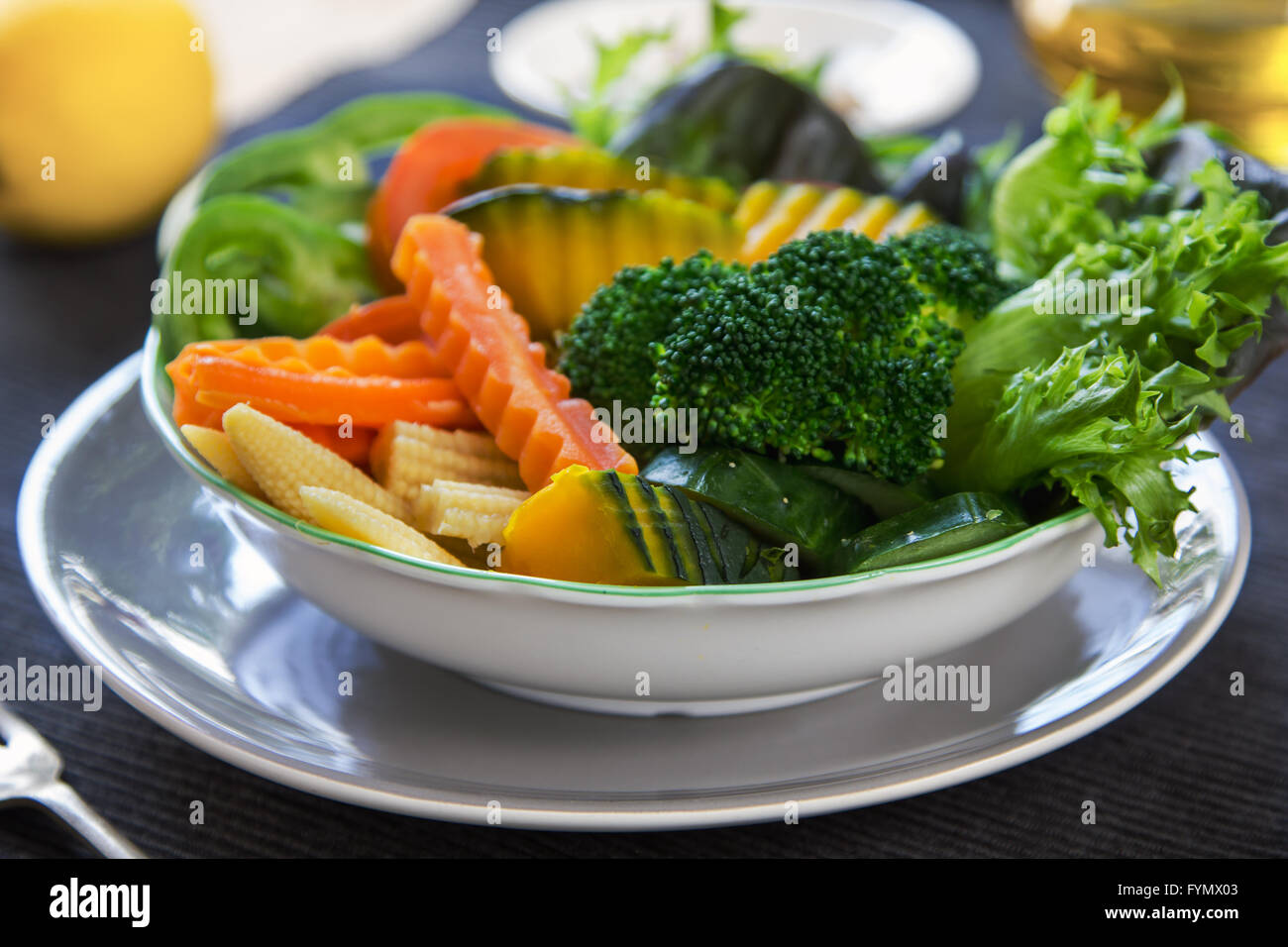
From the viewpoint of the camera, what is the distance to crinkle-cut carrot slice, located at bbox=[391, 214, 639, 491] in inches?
55.6

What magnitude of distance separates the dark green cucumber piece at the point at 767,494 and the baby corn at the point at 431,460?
8.2 inches

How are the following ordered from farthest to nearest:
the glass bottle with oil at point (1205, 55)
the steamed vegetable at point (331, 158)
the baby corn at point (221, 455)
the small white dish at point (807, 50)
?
1. the small white dish at point (807, 50)
2. the glass bottle with oil at point (1205, 55)
3. the steamed vegetable at point (331, 158)
4. the baby corn at point (221, 455)

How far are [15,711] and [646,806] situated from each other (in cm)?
79

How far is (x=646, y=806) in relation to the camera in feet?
3.74

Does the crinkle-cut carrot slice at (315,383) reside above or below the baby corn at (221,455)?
above

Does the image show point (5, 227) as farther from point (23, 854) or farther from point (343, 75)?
point (23, 854)

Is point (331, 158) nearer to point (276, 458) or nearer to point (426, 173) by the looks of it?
point (426, 173)

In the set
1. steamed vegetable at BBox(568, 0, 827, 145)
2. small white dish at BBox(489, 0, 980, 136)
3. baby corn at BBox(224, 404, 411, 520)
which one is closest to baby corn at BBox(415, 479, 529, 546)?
baby corn at BBox(224, 404, 411, 520)

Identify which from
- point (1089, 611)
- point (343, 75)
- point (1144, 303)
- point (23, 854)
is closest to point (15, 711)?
point (23, 854)

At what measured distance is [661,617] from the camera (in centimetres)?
114

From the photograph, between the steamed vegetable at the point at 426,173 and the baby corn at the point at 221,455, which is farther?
the steamed vegetable at the point at 426,173

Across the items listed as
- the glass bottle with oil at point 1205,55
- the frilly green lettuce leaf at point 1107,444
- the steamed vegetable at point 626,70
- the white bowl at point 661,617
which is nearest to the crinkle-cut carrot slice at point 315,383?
the white bowl at point 661,617

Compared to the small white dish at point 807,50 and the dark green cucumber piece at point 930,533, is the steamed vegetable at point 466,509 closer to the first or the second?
the dark green cucumber piece at point 930,533

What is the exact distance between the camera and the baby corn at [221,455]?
1.35m
